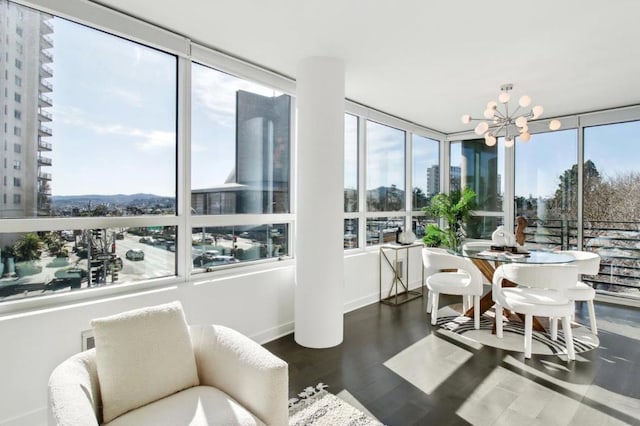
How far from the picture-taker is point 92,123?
2496mm

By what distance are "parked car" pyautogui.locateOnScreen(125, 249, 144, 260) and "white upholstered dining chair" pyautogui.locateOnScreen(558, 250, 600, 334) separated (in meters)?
3.96

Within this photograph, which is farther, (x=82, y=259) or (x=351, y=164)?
(x=351, y=164)

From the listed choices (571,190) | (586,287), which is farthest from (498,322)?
(571,190)

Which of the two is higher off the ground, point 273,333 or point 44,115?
point 44,115

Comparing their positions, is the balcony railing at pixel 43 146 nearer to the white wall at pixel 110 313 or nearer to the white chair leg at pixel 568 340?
the white wall at pixel 110 313

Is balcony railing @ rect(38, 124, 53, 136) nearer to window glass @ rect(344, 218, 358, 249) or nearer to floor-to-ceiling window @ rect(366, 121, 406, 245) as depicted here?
window glass @ rect(344, 218, 358, 249)

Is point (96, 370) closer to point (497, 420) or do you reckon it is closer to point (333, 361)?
point (333, 361)

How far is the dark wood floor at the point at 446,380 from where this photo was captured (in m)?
2.27

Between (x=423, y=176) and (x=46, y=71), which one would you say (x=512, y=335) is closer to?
(x=423, y=176)

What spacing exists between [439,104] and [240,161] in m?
2.94

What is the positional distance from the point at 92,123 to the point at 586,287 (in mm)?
4802

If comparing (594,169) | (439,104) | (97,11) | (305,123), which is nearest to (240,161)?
(305,123)

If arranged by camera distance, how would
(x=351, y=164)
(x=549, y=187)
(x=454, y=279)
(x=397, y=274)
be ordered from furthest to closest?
1. (x=549, y=187)
2. (x=397, y=274)
3. (x=351, y=164)
4. (x=454, y=279)

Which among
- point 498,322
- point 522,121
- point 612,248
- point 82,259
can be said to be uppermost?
point 522,121
